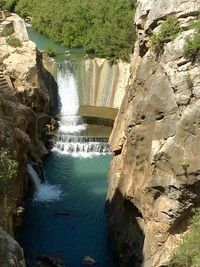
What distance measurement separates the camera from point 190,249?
52.1 ft

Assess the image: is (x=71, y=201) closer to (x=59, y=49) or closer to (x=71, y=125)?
(x=71, y=125)

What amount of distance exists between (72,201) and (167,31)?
1237 centimetres

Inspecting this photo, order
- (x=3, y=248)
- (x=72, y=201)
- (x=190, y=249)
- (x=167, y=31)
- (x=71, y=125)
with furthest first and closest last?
(x=71, y=125) → (x=72, y=201) → (x=167, y=31) → (x=190, y=249) → (x=3, y=248)

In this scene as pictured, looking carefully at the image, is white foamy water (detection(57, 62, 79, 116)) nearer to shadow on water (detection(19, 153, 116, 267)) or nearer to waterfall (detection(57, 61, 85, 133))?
waterfall (detection(57, 61, 85, 133))

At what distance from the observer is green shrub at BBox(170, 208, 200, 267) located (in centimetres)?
1573

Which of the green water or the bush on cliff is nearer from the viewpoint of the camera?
the bush on cliff

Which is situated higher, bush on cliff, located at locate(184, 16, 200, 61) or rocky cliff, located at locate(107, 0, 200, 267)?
bush on cliff, located at locate(184, 16, 200, 61)

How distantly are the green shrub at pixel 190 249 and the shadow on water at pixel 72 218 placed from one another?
5.85 meters

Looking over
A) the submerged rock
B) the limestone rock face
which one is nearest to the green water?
the submerged rock

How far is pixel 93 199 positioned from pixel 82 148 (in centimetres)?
637

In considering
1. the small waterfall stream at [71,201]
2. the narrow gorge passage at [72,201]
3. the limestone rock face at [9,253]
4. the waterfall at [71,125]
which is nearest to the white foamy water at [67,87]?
the waterfall at [71,125]

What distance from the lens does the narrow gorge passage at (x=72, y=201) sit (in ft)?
74.9

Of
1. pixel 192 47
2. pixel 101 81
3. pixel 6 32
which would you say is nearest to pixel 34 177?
pixel 101 81

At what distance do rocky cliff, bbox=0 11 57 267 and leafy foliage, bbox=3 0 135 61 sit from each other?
6.27 m
